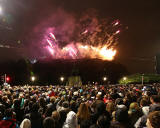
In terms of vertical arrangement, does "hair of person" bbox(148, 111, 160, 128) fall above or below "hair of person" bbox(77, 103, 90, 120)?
above

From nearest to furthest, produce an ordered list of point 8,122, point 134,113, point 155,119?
point 155,119 < point 8,122 < point 134,113

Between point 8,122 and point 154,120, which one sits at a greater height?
point 154,120

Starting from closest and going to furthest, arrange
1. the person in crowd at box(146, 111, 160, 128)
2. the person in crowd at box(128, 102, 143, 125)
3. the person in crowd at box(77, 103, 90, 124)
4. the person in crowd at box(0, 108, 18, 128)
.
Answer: the person in crowd at box(146, 111, 160, 128), the person in crowd at box(0, 108, 18, 128), the person in crowd at box(128, 102, 143, 125), the person in crowd at box(77, 103, 90, 124)

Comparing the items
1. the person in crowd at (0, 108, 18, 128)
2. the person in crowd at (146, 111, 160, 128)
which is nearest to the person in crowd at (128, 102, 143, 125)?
the person in crowd at (146, 111, 160, 128)

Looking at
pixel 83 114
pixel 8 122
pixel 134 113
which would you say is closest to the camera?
pixel 8 122

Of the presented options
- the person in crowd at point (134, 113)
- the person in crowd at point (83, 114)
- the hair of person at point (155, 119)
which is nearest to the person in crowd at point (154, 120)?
the hair of person at point (155, 119)

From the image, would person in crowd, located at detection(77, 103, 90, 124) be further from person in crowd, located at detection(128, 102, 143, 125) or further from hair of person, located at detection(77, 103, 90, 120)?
person in crowd, located at detection(128, 102, 143, 125)

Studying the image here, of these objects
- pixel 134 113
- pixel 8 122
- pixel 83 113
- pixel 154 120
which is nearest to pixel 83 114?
pixel 83 113

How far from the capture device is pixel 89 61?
66000mm

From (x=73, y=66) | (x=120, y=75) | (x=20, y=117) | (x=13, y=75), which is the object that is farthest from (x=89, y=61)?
(x=20, y=117)

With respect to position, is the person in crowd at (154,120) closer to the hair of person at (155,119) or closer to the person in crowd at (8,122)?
the hair of person at (155,119)

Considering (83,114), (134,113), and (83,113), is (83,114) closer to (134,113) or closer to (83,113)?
(83,113)

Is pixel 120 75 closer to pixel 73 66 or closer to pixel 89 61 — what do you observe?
pixel 89 61

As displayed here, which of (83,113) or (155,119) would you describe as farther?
(83,113)
